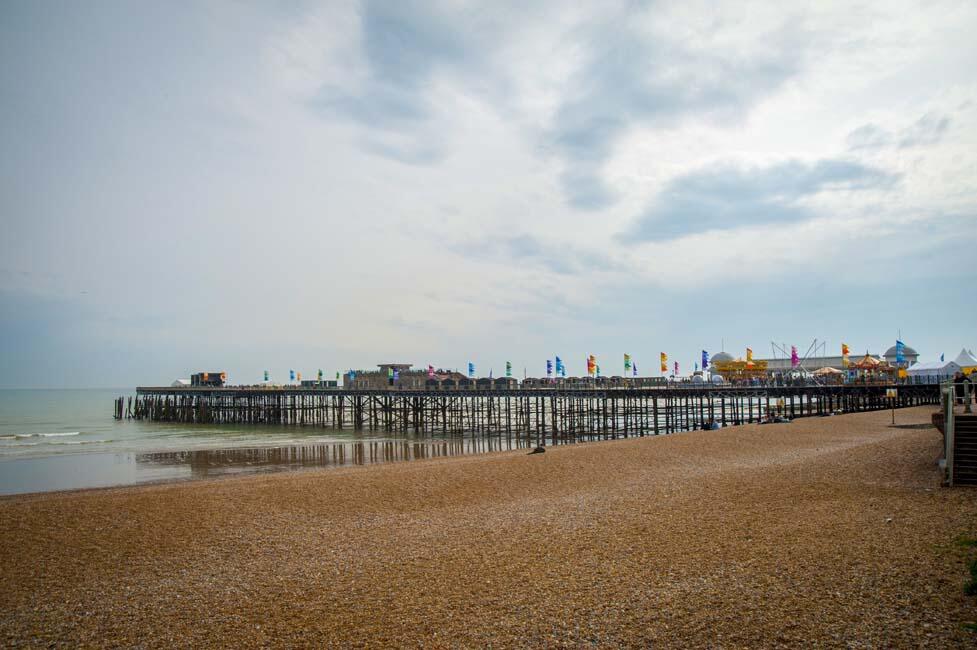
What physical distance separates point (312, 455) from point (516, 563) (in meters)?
23.2

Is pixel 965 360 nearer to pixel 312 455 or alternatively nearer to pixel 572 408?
pixel 572 408

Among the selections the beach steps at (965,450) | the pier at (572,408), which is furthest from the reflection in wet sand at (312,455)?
the beach steps at (965,450)

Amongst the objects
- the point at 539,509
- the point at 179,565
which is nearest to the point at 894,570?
the point at 539,509

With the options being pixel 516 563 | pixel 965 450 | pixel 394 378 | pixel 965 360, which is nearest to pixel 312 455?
pixel 516 563

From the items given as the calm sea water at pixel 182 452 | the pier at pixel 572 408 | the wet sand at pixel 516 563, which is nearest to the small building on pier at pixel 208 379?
the pier at pixel 572 408

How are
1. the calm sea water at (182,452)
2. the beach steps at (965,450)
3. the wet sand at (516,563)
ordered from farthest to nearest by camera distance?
the calm sea water at (182,452), the beach steps at (965,450), the wet sand at (516,563)

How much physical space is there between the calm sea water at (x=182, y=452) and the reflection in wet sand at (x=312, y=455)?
1.7 inches

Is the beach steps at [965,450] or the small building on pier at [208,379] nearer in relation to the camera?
the beach steps at [965,450]

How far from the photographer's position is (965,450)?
12336mm

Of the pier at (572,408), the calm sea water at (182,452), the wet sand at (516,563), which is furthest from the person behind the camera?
the pier at (572,408)

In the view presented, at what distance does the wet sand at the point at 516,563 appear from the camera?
6.36 m

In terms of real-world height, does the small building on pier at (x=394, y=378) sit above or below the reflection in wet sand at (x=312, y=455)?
above

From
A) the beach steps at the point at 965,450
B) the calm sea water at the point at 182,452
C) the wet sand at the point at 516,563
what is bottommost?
the calm sea water at the point at 182,452

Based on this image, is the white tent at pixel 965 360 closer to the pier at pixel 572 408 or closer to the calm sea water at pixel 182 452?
the pier at pixel 572 408
